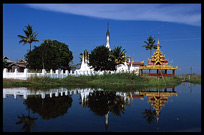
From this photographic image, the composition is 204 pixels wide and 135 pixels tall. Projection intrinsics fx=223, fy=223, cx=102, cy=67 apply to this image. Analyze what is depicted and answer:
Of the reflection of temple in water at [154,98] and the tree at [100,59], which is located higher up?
the tree at [100,59]

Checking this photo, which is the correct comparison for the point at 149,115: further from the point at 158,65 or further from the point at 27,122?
the point at 158,65

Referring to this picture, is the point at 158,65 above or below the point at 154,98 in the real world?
above

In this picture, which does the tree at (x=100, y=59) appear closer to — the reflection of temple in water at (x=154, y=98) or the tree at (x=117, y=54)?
the tree at (x=117, y=54)

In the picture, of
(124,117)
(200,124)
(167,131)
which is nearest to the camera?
(167,131)

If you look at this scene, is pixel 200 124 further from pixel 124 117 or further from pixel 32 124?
pixel 32 124

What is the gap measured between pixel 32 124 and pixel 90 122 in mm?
2207

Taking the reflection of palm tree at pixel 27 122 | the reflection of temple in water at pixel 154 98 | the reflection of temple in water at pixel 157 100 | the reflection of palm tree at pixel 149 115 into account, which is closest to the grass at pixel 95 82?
the reflection of temple in water at pixel 154 98

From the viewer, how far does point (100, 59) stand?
41281mm

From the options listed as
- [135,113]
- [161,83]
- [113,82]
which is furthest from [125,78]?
[135,113]

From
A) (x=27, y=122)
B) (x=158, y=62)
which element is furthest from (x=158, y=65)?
(x=27, y=122)

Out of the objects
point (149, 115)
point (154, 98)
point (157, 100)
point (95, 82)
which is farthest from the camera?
point (95, 82)

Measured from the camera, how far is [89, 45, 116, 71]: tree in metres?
41.3

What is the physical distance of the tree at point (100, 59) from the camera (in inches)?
1625

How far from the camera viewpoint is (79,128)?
7.93 meters
